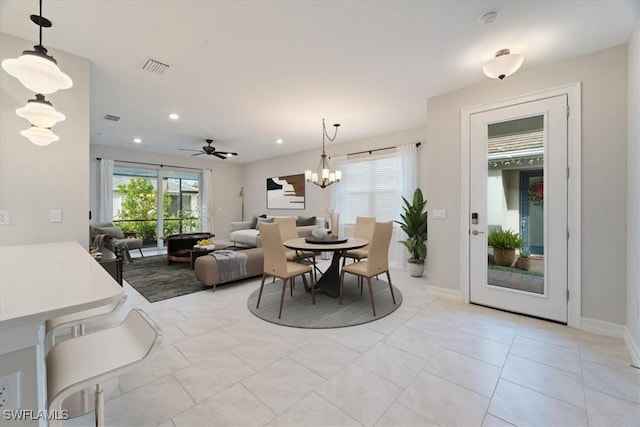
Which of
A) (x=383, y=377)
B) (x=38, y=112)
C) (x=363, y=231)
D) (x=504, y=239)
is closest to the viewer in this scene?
(x=38, y=112)

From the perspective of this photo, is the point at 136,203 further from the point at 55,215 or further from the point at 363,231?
the point at 363,231

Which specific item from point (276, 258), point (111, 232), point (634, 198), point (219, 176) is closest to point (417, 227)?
point (634, 198)

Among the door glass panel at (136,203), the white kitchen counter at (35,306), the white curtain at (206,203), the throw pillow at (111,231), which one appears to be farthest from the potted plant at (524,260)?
the door glass panel at (136,203)

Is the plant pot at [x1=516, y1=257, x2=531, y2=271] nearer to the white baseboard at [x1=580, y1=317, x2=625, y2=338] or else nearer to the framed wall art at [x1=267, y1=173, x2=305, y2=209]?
the white baseboard at [x1=580, y1=317, x2=625, y2=338]

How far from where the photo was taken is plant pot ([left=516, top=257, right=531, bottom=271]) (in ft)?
9.59

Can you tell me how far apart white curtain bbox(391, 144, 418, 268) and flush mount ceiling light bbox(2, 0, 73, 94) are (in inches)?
186

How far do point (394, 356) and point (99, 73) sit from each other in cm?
416

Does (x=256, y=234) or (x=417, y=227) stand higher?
(x=417, y=227)

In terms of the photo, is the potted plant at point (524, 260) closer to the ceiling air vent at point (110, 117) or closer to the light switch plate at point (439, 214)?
the light switch plate at point (439, 214)

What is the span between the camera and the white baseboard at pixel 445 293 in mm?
3342

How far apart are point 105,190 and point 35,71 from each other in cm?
610

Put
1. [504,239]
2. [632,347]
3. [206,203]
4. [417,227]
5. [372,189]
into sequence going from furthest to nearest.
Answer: [206,203], [372,189], [417,227], [504,239], [632,347]

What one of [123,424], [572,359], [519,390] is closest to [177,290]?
[123,424]

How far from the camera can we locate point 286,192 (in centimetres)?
749
